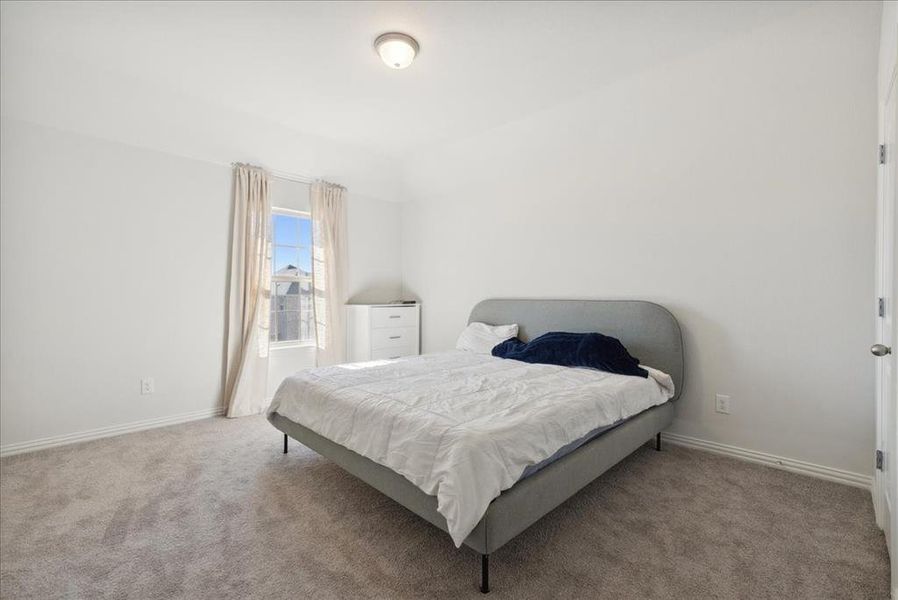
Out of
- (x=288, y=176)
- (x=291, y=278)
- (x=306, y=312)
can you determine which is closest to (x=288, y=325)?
(x=306, y=312)

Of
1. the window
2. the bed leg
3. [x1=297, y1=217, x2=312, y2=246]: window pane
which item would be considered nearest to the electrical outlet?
the bed leg

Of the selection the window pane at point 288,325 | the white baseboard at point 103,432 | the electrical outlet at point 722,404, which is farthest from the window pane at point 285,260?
the electrical outlet at point 722,404

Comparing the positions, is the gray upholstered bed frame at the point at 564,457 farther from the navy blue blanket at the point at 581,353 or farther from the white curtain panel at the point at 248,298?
the white curtain panel at the point at 248,298

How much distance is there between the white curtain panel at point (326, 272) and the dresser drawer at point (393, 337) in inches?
15.9

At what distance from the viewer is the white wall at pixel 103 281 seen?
270 cm

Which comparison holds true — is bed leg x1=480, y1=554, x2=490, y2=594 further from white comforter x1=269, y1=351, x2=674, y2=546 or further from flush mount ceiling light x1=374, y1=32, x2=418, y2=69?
flush mount ceiling light x1=374, y1=32, x2=418, y2=69

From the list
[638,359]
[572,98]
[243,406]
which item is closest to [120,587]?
[243,406]

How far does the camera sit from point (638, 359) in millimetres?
2869

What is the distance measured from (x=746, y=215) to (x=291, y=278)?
3.89m

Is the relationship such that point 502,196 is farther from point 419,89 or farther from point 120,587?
point 120,587

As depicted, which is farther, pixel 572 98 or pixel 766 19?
pixel 572 98

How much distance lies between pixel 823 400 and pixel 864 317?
20.2 inches

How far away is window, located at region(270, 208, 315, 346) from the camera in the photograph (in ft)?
13.2

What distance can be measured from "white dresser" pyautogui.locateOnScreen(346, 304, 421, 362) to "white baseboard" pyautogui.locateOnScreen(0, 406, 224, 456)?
4.49 feet
